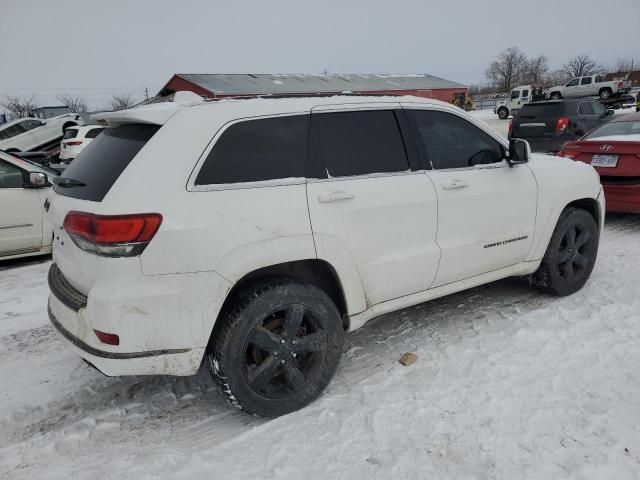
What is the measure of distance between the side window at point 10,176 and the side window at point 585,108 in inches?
507

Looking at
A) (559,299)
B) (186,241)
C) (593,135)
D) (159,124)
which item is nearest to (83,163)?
(159,124)

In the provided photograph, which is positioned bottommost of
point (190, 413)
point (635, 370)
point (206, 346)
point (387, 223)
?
point (190, 413)

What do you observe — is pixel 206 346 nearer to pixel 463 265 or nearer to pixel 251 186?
pixel 251 186

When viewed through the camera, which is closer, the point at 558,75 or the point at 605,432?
the point at 605,432

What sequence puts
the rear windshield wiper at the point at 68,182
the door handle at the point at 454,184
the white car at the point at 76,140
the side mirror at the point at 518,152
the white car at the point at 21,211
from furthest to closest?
the white car at the point at 76,140 → the white car at the point at 21,211 → the side mirror at the point at 518,152 → the door handle at the point at 454,184 → the rear windshield wiper at the point at 68,182

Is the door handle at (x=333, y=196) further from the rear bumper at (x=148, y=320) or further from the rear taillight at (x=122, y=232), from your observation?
the rear taillight at (x=122, y=232)

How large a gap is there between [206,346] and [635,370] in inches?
104

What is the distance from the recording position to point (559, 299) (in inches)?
168

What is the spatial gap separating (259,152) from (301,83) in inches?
1526

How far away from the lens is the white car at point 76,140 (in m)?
13.6

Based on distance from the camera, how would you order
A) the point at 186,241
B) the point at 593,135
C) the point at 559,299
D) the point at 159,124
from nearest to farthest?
the point at 186,241 → the point at 159,124 → the point at 559,299 → the point at 593,135

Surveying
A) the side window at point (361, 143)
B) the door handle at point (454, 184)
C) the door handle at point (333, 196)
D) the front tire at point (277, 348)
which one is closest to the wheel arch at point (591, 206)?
the door handle at point (454, 184)

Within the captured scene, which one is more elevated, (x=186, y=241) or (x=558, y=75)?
(x=558, y=75)

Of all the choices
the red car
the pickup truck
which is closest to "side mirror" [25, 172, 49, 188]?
the red car
